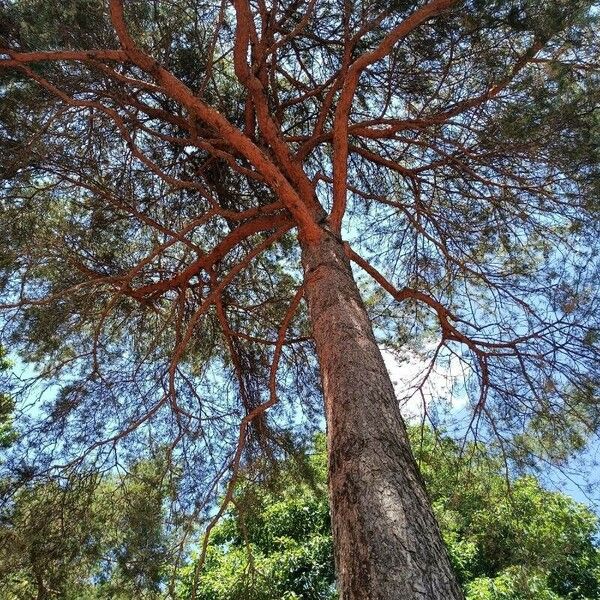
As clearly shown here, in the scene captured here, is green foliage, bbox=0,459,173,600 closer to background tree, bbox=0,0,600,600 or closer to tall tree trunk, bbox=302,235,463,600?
background tree, bbox=0,0,600,600

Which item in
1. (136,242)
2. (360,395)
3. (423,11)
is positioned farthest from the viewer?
(136,242)

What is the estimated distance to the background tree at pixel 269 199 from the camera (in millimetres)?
3779

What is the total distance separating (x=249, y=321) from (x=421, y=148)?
7.47ft

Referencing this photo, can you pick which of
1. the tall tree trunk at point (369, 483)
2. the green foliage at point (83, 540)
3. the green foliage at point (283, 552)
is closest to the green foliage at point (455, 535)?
the green foliage at point (283, 552)

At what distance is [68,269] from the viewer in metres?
4.67

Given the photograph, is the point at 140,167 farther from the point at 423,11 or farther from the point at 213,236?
the point at 423,11

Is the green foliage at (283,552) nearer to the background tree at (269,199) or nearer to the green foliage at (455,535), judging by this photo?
the green foliage at (455,535)

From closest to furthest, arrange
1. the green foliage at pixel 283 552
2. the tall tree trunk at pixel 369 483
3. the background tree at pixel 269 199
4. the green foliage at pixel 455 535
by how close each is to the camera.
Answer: the tall tree trunk at pixel 369 483, the background tree at pixel 269 199, the green foliage at pixel 455 535, the green foliage at pixel 283 552

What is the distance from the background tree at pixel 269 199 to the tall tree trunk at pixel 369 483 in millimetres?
64

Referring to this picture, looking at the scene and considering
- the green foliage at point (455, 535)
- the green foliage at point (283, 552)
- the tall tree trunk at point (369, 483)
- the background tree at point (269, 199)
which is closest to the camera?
the tall tree trunk at point (369, 483)

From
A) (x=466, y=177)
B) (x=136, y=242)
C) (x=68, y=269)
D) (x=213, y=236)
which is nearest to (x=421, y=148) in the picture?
(x=466, y=177)

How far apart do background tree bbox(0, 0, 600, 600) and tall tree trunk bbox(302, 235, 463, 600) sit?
0.21 feet

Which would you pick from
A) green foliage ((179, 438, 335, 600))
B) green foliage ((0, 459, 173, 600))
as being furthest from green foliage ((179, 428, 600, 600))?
green foliage ((0, 459, 173, 600))

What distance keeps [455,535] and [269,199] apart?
5284 millimetres
